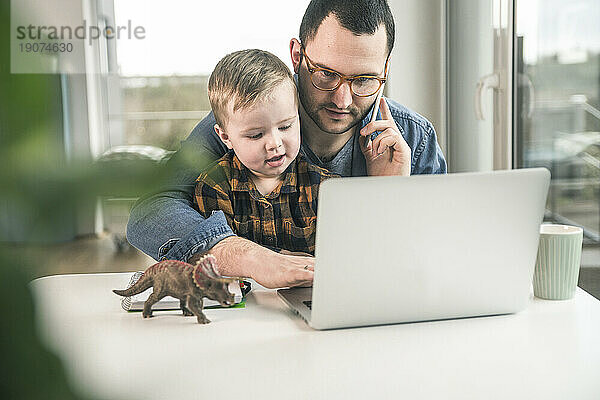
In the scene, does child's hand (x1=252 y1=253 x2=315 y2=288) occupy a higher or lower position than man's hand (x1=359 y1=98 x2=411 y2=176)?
lower

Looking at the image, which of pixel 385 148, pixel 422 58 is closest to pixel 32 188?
pixel 385 148

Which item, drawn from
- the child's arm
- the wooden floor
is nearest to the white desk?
the wooden floor

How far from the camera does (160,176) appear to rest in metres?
0.17

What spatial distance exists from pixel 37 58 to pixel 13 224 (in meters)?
0.04

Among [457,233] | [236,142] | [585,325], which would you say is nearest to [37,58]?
[457,233]

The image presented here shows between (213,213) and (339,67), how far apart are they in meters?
0.52

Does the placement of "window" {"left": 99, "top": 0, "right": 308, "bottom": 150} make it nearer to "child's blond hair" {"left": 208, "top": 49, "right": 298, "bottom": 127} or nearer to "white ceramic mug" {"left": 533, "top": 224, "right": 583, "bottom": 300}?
"child's blond hair" {"left": 208, "top": 49, "right": 298, "bottom": 127}

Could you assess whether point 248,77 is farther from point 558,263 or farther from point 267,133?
point 558,263

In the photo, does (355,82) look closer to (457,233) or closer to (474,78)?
(457,233)

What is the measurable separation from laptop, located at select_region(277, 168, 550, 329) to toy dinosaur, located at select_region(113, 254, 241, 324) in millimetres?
150

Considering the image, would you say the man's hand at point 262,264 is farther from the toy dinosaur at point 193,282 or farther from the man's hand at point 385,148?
the man's hand at point 385,148

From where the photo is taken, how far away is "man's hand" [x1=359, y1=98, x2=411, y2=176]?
153 centimetres

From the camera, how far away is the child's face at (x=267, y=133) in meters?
1.44

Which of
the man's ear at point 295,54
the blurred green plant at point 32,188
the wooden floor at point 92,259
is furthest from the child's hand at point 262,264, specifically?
the blurred green plant at point 32,188
